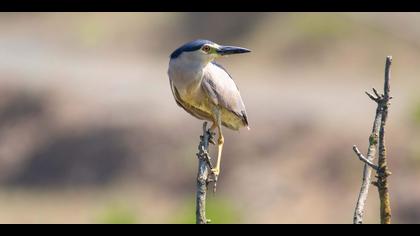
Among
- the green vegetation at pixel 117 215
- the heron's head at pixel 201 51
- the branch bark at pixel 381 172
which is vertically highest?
the green vegetation at pixel 117 215

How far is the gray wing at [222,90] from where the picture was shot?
20.8ft

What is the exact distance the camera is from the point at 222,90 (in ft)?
21.0

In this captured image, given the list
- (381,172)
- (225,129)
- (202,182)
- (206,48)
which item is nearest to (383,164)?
(381,172)

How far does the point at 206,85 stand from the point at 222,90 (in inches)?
4.4

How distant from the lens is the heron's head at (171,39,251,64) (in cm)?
603

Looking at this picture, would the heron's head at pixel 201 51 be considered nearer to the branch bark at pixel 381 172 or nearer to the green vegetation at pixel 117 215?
the branch bark at pixel 381 172

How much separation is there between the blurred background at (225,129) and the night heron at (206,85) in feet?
33.0

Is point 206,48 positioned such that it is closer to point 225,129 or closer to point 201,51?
point 201,51

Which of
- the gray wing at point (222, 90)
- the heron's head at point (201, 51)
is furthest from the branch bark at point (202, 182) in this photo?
the gray wing at point (222, 90)

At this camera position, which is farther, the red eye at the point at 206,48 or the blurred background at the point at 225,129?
the blurred background at the point at 225,129

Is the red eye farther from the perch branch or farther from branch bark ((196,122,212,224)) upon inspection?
the perch branch

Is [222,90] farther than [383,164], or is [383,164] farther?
[222,90]

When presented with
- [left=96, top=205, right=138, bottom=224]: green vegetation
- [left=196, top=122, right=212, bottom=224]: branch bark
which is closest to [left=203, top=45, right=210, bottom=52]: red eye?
[left=196, top=122, right=212, bottom=224]: branch bark

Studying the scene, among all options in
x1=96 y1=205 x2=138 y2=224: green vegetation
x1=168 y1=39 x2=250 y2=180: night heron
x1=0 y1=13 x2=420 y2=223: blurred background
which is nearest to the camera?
x1=168 y1=39 x2=250 y2=180: night heron
